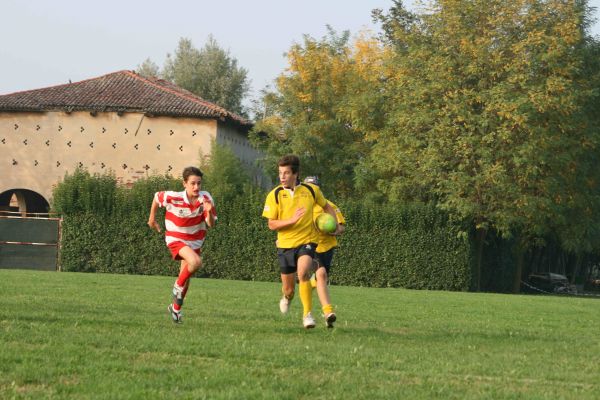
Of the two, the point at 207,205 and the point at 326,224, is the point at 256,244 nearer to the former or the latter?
the point at 326,224

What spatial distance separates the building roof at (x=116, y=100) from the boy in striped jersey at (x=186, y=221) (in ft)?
154

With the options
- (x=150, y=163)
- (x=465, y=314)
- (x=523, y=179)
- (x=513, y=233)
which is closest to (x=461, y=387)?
(x=465, y=314)

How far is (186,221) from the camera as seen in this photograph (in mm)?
13805

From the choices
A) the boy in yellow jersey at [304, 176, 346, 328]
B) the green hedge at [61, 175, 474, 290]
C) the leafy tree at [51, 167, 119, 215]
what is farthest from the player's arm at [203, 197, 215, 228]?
the leafy tree at [51, 167, 119, 215]

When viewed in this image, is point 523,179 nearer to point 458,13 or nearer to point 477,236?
point 477,236

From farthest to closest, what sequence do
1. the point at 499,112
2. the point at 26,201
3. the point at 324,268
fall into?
the point at 26,201
the point at 499,112
the point at 324,268

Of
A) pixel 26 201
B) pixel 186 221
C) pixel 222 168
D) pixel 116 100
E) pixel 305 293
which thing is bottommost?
pixel 26 201

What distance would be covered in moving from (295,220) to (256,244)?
107ft

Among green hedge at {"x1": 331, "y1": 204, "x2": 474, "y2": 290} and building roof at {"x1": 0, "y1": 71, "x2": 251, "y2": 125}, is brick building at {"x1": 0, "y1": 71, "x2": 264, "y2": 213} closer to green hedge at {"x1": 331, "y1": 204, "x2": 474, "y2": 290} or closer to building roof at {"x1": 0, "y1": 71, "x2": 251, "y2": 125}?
building roof at {"x1": 0, "y1": 71, "x2": 251, "y2": 125}

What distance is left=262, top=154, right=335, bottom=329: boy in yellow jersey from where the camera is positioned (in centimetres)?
1320

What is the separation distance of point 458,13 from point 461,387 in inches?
1534

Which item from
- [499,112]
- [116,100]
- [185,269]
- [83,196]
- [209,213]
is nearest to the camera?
[209,213]

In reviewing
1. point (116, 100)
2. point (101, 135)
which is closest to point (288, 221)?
point (101, 135)

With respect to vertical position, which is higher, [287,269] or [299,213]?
[299,213]
